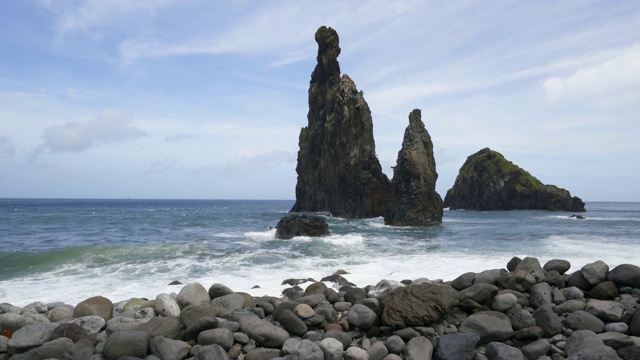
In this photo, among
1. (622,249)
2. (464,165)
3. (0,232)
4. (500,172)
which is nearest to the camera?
(622,249)

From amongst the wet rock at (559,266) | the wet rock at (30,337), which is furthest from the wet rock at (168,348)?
the wet rock at (559,266)

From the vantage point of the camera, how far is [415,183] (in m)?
44.3

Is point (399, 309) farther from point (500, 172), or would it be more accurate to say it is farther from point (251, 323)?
point (500, 172)

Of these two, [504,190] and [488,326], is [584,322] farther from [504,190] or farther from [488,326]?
[504,190]

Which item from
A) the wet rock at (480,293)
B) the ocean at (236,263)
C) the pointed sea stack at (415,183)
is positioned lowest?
the ocean at (236,263)

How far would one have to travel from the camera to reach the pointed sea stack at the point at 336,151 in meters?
60.7

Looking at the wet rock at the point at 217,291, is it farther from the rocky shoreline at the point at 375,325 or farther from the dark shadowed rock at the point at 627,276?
the dark shadowed rock at the point at 627,276

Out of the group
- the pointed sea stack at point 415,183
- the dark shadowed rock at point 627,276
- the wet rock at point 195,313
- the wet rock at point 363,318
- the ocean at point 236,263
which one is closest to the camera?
the wet rock at point 363,318

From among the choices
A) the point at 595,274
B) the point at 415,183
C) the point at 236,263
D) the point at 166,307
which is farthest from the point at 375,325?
the point at 415,183

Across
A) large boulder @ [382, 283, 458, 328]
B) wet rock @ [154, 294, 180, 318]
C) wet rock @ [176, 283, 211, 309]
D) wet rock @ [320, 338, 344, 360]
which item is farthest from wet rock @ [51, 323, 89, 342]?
large boulder @ [382, 283, 458, 328]

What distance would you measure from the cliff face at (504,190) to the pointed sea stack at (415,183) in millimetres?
56845

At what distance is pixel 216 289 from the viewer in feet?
27.9

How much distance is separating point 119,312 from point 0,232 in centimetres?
3118

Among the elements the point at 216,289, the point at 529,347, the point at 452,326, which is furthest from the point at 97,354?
the point at 529,347
